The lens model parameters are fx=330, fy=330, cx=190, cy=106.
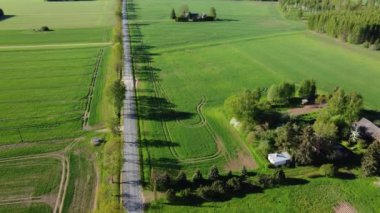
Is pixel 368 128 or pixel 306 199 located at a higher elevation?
pixel 368 128

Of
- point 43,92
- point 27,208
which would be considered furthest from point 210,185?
point 43,92

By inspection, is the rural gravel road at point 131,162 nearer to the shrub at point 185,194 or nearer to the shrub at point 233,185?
the shrub at point 185,194

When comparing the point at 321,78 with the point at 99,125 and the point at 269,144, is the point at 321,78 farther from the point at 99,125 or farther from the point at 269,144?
the point at 99,125

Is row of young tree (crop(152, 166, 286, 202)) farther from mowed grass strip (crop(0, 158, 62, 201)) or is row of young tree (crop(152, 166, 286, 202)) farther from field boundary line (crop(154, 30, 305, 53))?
field boundary line (crop(154, 30, 305, 53))

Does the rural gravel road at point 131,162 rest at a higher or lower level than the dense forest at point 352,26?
lower

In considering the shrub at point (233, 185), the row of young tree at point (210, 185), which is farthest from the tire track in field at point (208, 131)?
the shrub at point (233, 185)

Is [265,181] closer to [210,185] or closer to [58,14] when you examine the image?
[210,185]

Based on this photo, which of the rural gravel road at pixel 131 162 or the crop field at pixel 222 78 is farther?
the crop field at pixel 222 78
